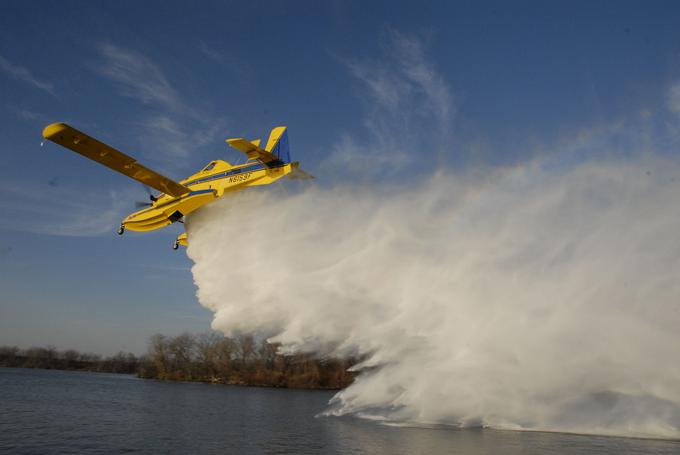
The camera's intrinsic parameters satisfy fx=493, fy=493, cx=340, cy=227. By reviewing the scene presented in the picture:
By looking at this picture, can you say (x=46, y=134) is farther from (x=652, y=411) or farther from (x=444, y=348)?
(x=652, y=411)

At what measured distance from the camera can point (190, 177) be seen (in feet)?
66.5

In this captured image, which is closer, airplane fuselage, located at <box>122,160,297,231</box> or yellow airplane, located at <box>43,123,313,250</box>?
yellow airplane, located at <box>43,123,313,250</box>

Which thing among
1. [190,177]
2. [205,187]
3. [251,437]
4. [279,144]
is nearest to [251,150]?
[279,144]

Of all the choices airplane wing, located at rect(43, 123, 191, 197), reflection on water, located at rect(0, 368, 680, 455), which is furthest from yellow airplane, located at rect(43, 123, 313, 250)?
reflection on water, located at rect(0, 368, 680, 455)

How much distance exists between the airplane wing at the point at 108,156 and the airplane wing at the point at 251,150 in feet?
13.1

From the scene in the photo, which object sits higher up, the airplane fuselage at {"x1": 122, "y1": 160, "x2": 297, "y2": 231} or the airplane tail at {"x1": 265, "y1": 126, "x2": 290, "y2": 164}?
the airplane tail at {"x1": 265, "y1": 126, "x2": 290, "y2": 164}

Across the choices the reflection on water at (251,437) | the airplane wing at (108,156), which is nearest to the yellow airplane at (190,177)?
the airplane wing at (108,156)

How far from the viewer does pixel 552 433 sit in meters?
21.2

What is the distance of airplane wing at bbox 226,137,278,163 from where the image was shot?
15.6 m

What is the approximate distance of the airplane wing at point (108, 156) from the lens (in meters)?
15.5

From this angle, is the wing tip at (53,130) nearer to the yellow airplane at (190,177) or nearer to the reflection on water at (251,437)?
the yellow airplane at (190,177)

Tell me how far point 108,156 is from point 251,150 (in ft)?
16.9

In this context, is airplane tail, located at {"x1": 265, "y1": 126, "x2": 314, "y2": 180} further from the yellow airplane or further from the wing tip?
the wing tip

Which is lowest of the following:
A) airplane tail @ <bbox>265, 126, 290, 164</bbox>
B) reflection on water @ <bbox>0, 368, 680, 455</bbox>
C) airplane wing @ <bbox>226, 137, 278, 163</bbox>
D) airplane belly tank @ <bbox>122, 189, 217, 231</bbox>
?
reflection on water @ <bbox>0, 368, 680, 455</bbox>
